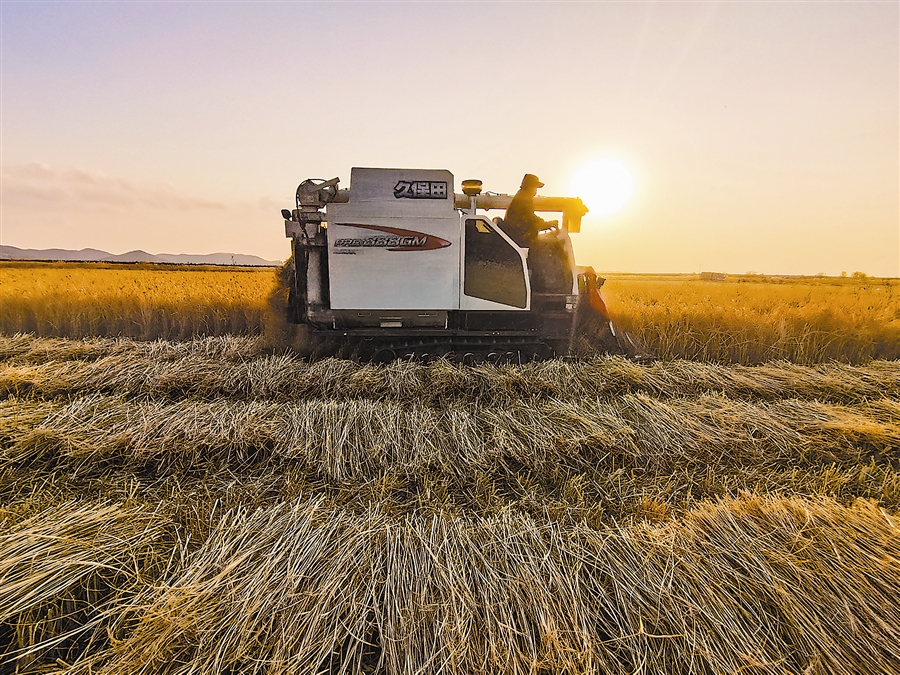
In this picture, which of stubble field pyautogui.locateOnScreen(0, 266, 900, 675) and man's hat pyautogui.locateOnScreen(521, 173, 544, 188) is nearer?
stubble field pyautogui.locateOnScreen(0, 266, 900, 675)

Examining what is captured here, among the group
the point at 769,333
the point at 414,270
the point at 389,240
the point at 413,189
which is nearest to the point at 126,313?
the point at 389,240

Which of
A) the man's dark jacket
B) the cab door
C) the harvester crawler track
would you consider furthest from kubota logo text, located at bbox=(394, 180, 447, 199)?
the harvester crawler track

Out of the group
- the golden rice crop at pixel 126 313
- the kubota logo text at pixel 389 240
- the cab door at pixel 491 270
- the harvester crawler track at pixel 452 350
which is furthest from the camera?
the golden rice crop at pixel 126 313

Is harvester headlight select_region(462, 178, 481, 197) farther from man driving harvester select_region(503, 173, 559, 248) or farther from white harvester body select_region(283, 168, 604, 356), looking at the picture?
man driving harvester select_region(503, 173, 559, 248)

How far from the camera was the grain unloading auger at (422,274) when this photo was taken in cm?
579

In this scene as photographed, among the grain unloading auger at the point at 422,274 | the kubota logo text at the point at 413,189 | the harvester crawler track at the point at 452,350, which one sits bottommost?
the harvester crawler track at the point at 452,350

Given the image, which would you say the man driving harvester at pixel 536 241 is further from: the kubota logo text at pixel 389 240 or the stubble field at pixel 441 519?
the stubble field at pixel 441 519

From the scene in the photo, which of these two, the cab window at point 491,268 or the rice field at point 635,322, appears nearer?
the cab window at point 491,268

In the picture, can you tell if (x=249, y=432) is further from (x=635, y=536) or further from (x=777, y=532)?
(x=777, y=532)

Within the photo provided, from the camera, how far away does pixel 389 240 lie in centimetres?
577

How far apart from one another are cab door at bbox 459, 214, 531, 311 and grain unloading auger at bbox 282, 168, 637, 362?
0.02m

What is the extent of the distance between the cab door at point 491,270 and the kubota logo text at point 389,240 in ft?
2.20

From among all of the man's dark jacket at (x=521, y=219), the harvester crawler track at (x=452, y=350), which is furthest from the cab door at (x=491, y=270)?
the harvester crawler track at (x=452, y=350)

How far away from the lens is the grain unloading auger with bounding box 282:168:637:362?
5.79m
